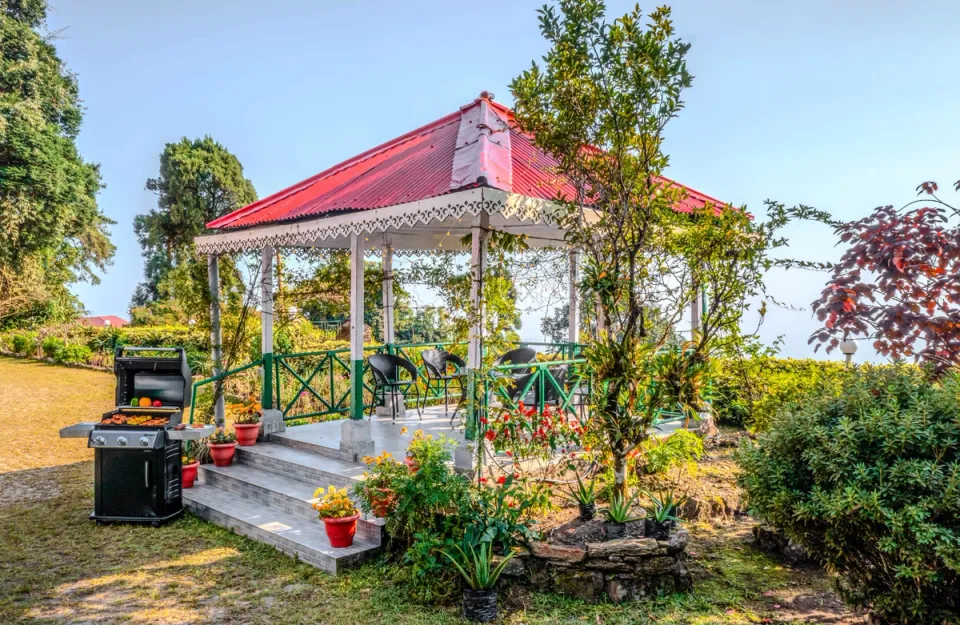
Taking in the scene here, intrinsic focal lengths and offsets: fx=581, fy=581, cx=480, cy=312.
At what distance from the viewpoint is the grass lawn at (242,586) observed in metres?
3.72

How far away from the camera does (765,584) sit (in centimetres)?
404

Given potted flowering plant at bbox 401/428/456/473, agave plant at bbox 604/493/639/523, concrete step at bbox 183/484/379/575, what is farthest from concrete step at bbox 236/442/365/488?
agave plant at bbox 604/493/639/523

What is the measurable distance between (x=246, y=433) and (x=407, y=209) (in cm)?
372

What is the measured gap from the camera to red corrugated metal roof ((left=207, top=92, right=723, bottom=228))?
555 centimetres

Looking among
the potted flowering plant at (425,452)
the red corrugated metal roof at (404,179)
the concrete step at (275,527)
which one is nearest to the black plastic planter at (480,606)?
the potted flowering plant at (425,452)

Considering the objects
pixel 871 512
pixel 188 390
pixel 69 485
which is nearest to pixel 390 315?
pixel 188 390

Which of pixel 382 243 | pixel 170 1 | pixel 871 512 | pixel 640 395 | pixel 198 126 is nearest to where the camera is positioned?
pixel 871 512

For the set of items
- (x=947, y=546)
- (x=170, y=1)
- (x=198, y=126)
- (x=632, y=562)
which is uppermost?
(x=198, y=126)

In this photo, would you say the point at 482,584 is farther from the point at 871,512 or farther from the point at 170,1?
the point at 170,1

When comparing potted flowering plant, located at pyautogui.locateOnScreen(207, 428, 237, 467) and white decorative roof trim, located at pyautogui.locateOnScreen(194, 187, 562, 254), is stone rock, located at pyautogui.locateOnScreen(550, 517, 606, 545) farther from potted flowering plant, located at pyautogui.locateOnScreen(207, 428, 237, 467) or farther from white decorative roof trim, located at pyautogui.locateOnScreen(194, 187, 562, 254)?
potted flowering plant, located at pyautogui.locateOnScreen(207, 428, 237, 467)

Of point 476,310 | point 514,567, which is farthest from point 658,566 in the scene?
point 476,310

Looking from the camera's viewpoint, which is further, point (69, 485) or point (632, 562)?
point (69, 485)

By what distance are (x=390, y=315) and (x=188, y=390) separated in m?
3.27

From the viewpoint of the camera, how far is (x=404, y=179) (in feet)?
20.3
